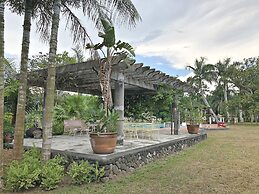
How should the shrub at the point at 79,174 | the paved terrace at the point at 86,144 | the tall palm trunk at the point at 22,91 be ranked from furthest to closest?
the paved terrace at the point at 86,144 → the tall palm trunk at the point at 22,91 → the shrub at the point at 79,174

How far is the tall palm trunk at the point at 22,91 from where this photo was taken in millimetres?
5395

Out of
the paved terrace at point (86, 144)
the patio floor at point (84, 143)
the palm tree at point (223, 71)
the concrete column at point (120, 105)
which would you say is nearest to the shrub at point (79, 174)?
the paved terrace at point (86, 144)

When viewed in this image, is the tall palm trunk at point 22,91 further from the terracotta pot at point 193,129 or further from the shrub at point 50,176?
the terracotta pot at point 193,129

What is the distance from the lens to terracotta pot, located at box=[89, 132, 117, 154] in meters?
5.49

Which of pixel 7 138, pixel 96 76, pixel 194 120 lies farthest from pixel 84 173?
pixel 194 120

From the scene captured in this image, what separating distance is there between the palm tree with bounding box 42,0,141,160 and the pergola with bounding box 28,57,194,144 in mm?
1108

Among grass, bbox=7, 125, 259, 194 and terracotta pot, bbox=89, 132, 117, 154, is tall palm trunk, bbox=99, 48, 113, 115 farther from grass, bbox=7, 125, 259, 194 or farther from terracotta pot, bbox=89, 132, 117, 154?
grass, bbox=7, 125, 259, 194

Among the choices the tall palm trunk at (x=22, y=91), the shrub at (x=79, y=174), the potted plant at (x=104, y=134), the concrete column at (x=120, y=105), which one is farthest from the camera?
the concrete column at (x=120, y=105)

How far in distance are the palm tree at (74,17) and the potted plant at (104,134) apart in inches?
40.2

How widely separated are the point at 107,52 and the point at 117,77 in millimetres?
1446

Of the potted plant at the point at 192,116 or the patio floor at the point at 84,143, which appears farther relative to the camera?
the potted plant at the point at 192,116

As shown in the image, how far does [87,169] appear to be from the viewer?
5.00 m

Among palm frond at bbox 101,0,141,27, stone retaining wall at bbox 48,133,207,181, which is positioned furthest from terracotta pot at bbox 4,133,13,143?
palm frond at bbox 101,0,141,27

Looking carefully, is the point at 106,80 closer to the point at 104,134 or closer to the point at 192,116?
the point at 104,134
